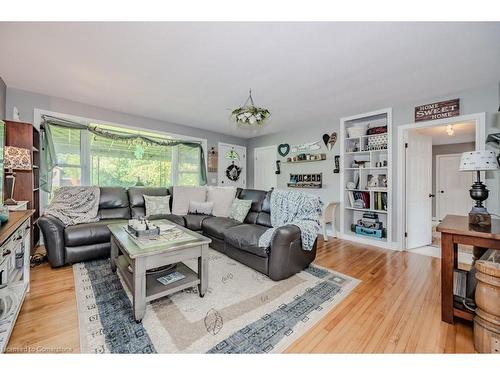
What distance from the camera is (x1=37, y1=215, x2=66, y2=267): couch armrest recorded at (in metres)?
2.41

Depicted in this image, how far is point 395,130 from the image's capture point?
3.46 m

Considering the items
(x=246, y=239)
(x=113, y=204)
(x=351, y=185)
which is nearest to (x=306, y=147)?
(x=351, y=185)

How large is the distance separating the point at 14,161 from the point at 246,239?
285 centimetres

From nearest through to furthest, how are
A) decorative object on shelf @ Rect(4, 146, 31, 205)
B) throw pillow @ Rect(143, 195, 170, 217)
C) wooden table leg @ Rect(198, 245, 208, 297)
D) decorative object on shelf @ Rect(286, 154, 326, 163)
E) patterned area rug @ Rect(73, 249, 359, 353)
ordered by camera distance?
1. patterned area rug @ Rect(73, 249, 359, 353)
2. wooden table leg @ Rect(198, 245, 208, 297)
3. decorative object on shelf @ Rect(4, 146, 31, 205)
4. throw pillow @ Rect(143, 195, 170, 217)
5. decorative object on shelf @ Rect(286, 154, 326, 163)

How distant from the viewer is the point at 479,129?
274cm

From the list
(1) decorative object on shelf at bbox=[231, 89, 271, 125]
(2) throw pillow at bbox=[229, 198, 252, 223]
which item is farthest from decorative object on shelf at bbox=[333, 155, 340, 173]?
(1) decorative object on shelf at bbox=[231, 89, 271, 125]

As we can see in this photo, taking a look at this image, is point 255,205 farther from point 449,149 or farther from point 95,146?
point 449,149

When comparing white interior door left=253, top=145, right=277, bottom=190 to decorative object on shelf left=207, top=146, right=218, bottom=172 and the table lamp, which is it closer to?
decorative object on shelf left=207, top=146, right=218, bottom=172

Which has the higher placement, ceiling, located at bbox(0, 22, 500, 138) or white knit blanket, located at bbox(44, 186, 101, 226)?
ceiling, located at bbox(0, 22, 500, 138)

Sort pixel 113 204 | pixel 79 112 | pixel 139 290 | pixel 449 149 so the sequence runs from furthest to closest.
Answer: pixel 449 149 < pixel 79 112 < pixel 113 204 < pixel 139 290

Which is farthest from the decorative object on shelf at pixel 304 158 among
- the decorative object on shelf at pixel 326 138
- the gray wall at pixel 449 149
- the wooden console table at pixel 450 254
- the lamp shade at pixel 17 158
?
the lamp shade at pixel 17 158

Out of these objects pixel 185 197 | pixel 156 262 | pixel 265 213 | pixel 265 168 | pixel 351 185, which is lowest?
pixel 156 262

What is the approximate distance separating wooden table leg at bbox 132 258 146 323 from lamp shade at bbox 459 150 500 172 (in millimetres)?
2947
